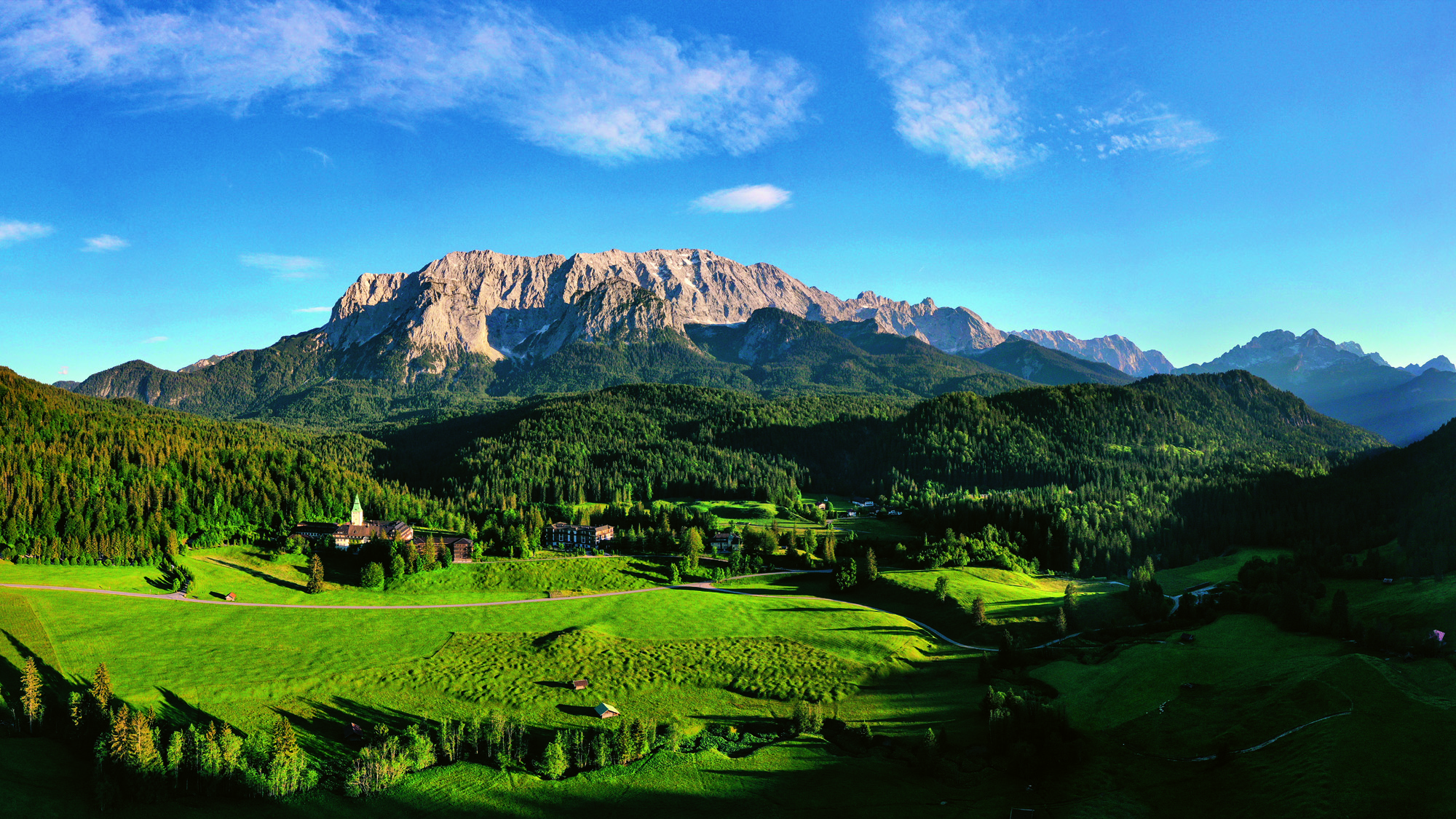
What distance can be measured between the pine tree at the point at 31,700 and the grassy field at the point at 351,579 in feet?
138

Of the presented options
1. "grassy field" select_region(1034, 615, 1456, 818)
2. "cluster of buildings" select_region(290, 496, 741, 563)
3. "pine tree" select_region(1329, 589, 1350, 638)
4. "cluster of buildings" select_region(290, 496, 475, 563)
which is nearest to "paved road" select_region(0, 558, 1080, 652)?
"grassy field" select_region(1034, 615, 1456, 818)

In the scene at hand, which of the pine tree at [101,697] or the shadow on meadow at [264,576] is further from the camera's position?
the shadow on meadow at [264,576]

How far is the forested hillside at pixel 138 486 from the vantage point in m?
119

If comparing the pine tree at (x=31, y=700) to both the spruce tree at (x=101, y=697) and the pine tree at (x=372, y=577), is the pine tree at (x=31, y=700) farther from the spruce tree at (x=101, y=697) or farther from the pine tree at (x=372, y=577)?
the pine tree at (x=372, y=577)

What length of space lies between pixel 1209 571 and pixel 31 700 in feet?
584

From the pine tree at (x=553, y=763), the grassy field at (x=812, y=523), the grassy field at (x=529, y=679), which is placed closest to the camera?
the grassy field at (x=529, y=679)

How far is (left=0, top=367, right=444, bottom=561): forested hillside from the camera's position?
389ft

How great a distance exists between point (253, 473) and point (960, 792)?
525ft

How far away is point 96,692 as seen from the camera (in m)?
65.5

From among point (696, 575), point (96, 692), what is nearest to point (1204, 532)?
point (696, 575)

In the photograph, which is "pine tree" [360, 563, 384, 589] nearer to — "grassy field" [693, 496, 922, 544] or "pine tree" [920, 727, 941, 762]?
"grassy field" [693, 496, 922, 544]

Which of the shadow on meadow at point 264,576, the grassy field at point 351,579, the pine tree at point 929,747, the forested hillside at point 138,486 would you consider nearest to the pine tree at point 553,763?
the pine tree at point 929,747

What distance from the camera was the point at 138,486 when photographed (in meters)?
136

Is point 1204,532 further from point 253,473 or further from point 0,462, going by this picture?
point 0,462
